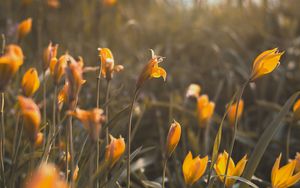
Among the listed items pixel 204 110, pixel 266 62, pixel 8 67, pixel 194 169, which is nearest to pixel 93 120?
pixel 8 67

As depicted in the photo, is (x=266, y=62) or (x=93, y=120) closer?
(x=93, y=120)

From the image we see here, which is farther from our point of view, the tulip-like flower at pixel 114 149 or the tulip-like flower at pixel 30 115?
the tulip-like flower at pixel 114 149

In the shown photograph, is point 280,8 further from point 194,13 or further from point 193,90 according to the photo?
point 193,90

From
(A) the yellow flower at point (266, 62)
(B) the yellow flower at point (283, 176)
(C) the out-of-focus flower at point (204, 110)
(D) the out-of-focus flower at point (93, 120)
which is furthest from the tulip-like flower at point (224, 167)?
(D) the out-of-focus flower at point (93, 120)

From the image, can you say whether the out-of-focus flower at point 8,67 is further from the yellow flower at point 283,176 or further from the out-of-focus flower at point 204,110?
the out-of-focus flower at point 204,110

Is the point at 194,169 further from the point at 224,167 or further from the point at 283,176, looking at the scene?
the point at 283,176
